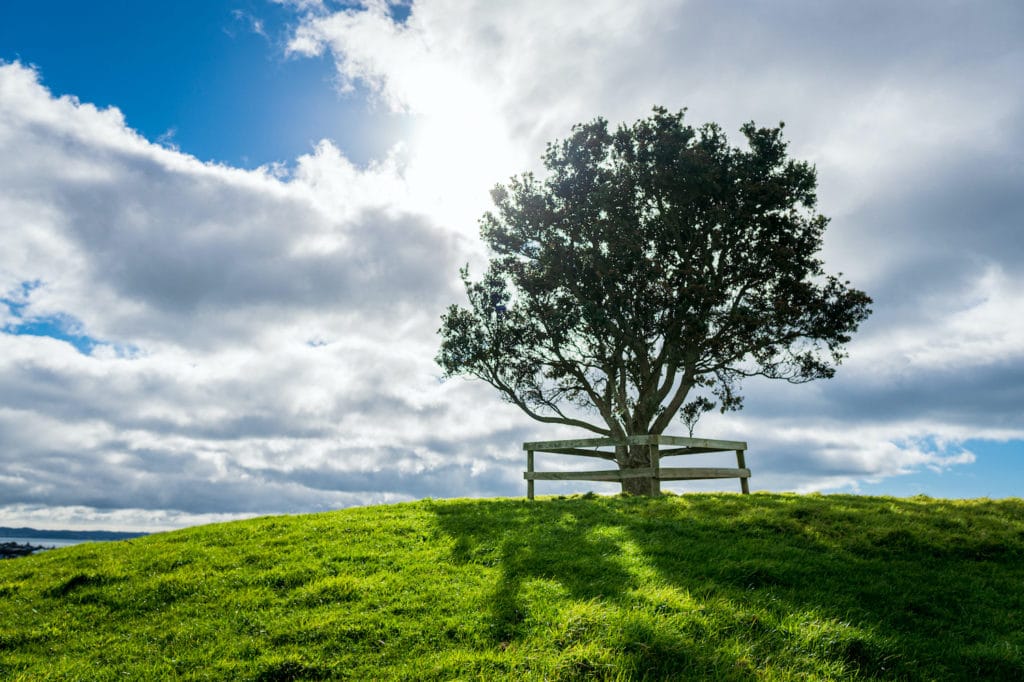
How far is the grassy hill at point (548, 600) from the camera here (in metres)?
8.83

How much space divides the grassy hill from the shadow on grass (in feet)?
0.15

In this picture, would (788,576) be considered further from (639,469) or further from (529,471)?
(529,471)

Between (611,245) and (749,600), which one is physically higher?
(611,245)

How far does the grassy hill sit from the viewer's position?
29.0 feet

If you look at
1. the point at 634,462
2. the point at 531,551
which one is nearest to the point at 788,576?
the point at 531,551

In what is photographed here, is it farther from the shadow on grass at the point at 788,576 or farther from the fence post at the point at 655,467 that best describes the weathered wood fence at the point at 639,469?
the shadow on grass at the point at 788,576

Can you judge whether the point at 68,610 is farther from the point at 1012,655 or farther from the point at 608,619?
the point at 1012,655

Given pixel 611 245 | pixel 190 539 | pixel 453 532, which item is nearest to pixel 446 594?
pixel 453 532

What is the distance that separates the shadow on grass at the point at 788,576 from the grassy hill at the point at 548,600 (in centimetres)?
5

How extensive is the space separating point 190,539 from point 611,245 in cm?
1913

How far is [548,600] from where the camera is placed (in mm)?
10453

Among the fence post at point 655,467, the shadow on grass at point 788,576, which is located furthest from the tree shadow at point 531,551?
the fence post at point 655,467

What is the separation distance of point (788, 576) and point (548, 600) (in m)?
4.93

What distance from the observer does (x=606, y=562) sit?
12.6 m
